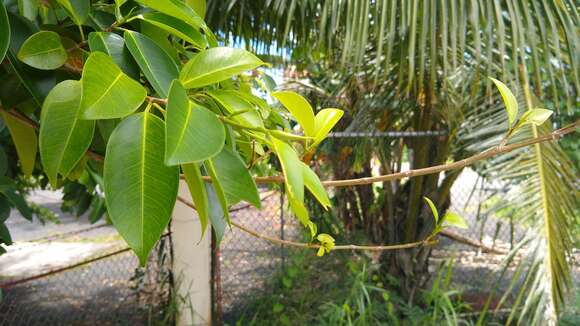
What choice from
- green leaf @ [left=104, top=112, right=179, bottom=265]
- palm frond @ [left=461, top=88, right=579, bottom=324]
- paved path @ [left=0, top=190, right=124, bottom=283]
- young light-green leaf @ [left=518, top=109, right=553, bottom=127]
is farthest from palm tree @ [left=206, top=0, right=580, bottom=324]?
paved path @ [left=0, top=190, right=124, bottom=283]

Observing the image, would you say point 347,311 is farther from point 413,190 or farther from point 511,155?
point 511,155

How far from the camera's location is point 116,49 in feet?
1.32

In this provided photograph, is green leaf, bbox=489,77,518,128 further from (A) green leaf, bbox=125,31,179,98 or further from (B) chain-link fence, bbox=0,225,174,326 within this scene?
(B) chain-link fence, bbox=0,225,174,326

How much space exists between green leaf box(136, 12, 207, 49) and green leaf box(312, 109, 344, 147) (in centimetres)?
13

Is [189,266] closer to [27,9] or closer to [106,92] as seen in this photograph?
[27,9]

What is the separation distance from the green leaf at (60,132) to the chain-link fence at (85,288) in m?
0.98

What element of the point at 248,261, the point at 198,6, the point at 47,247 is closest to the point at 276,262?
the point at 248,261

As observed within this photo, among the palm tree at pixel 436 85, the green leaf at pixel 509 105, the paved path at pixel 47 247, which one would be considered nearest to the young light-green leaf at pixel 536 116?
the green leaf at pixel 509 105

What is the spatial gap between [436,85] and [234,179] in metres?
1.84

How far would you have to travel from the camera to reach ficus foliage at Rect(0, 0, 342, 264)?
30 centimetres

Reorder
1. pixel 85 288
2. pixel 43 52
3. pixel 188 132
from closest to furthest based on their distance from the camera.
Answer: pixel 188 132 → pixel 43 52 → pixel 85 288

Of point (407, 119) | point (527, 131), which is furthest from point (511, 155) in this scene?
point (407, 119)

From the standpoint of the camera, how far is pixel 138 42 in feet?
1.28

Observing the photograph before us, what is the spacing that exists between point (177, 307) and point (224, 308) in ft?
1.61
